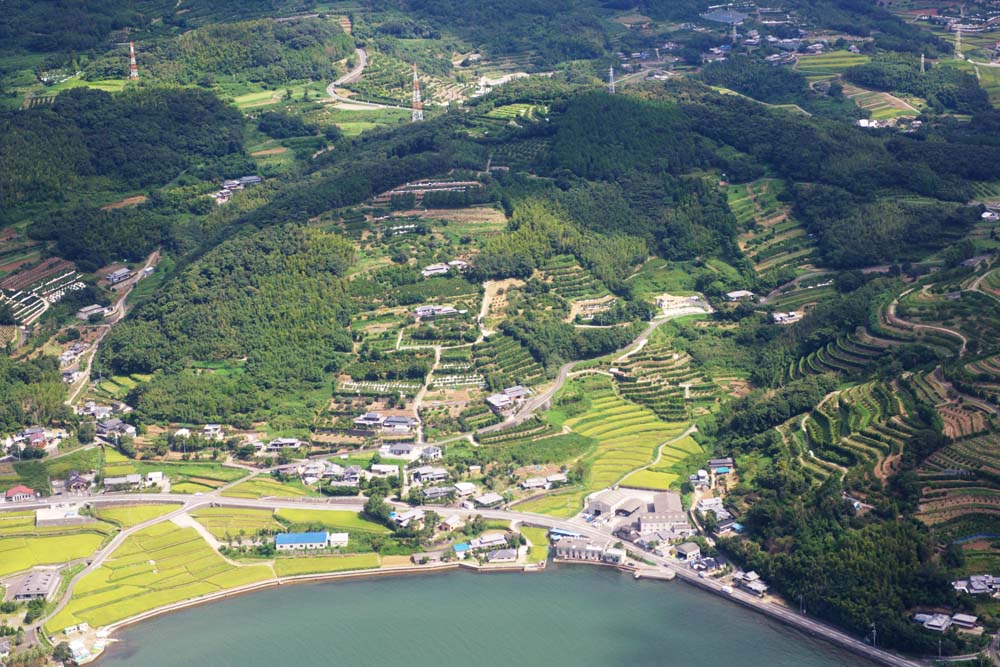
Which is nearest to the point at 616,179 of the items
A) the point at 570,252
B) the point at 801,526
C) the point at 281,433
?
the point at 570,252

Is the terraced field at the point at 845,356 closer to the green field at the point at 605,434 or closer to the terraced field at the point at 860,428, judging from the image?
the terraced field at the point at 860,428

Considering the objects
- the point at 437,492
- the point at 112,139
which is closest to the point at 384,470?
the point at 437,492

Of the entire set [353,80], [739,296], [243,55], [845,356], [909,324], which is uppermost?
[243,55]

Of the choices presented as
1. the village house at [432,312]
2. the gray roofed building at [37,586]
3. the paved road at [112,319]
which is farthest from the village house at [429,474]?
the paved road at [112,319]

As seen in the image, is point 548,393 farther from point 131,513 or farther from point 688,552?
point 131,513

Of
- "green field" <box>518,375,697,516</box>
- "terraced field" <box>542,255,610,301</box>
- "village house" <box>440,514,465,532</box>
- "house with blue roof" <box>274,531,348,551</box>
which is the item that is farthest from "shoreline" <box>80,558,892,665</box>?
"terraced field" <box>542,255,610,301</box>

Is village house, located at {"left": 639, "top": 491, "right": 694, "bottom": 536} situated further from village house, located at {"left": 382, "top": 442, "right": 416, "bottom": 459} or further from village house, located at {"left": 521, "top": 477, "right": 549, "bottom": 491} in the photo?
village house, located at {"left": 382, "top": 442, "right": 416, "bottom": 459}

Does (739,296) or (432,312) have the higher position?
(432,312)

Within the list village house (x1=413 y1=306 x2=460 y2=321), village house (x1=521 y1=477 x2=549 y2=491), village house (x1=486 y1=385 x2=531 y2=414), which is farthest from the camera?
village house (x1=413 y1=306 x2=460 y2=321)
